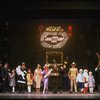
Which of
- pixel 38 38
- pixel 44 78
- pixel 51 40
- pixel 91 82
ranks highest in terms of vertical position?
pixel 38 38

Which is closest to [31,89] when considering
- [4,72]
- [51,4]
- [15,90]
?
[15,90]

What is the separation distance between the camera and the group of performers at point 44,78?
29.5 meters

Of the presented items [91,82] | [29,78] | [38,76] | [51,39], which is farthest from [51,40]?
[91,82]

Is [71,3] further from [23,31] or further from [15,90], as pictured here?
[15,90]

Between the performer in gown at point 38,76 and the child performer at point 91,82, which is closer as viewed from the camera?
the performer in gown at point 38,76

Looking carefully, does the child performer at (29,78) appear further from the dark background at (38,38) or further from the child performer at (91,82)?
the child performer at (91,82)

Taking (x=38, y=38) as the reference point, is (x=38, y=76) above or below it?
below

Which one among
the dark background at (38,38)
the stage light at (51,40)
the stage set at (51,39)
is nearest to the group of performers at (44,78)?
the stage set at (51,39)

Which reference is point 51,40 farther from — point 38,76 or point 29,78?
point 29,78

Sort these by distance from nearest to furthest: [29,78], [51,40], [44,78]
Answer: [44,78]
[29,78]
[51,40]

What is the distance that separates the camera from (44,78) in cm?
2978

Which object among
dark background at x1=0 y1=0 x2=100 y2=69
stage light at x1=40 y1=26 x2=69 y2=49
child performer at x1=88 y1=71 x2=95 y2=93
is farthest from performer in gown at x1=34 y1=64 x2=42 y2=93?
stage light at x1=40 y1=26 x2=69 y2=49

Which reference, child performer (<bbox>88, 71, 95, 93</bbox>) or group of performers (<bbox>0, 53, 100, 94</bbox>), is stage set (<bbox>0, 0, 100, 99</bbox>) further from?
child performer (<bbox>88, 71, 95, 93</bbox>)

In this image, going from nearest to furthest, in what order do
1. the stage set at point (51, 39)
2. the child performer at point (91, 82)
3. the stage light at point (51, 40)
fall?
the child performer at point (91, 82), the stage set at point (51, 39), the stage light at point (51, 40)
